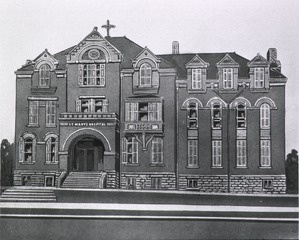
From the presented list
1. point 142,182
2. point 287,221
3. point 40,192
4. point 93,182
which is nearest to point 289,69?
point 287,221

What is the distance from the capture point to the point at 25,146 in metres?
8.59

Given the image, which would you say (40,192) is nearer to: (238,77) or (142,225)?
(142,225)

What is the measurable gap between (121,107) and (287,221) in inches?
111

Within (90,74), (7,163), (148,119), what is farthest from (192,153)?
(7,163)

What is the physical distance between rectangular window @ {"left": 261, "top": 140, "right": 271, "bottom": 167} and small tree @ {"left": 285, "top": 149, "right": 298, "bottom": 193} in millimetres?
292

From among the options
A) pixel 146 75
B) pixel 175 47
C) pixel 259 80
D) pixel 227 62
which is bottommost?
pixel 259 80

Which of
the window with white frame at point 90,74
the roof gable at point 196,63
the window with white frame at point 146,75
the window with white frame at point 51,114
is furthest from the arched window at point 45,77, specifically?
the roof gable at point 196,63

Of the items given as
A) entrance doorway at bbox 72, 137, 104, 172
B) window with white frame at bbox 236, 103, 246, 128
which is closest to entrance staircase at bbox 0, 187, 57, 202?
entrance doorway at bbox 72, 137, 104, 172

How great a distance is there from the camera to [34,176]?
8.42m

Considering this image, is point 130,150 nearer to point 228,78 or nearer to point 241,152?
point 241,152

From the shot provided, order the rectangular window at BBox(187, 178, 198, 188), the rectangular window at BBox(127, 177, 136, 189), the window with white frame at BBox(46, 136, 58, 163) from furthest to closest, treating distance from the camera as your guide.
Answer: the window with white frame at BBox(46, 136, 58, 163) < the rectangular window at BBox(127, 177, 136, 189) < the rectangular window at BBox(187, 178, 198, 188)

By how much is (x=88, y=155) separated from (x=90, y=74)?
120cm

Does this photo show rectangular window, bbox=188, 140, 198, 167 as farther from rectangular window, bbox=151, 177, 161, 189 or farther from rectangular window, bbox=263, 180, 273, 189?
rectangular window, bbox=263, 180, 273, 189

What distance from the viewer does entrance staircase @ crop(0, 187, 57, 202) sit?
8.36m
